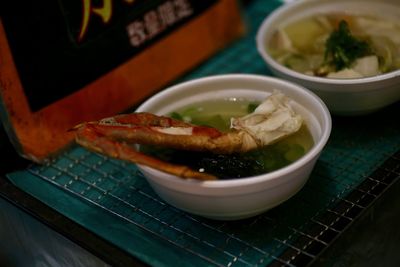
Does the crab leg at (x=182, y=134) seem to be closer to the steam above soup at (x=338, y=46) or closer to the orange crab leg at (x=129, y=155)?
the orange crab leg at (x=129, y=155)

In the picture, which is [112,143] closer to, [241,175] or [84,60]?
[241,175]

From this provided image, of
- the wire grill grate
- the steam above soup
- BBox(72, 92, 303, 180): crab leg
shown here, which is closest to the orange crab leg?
BBox(72, 92, 303, 180): crab leg

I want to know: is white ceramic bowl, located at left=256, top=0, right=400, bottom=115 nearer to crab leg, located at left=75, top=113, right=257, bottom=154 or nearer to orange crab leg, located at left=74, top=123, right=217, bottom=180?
crab leg, located at left=75, top=113, right=257, bottom=154

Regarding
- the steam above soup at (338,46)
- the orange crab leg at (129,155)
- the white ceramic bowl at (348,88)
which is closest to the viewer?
the orange crab leg at (129,155)

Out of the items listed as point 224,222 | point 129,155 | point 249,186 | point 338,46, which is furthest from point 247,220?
point 338,46

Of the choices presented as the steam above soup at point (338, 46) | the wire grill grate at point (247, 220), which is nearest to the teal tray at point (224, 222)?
the wire grill grate at point (247, 220)
